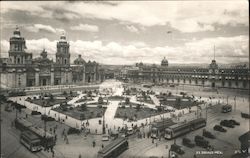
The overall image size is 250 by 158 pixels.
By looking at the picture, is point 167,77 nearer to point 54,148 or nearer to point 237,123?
point 237,123

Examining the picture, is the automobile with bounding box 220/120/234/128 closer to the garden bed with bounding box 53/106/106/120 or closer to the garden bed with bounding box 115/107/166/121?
the garden bed with bounding box 115/107/166/121

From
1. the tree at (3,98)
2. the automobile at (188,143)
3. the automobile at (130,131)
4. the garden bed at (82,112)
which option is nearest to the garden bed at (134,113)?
the garden bed at (82,112)

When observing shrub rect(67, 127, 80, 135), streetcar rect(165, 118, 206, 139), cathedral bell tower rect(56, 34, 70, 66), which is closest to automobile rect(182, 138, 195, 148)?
streetcar rect(165, 118, 206, 139)

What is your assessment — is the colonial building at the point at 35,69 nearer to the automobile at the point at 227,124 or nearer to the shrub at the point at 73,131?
the shrub at the point at 73,131

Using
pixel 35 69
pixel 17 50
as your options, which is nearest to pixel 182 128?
pixel 17 50

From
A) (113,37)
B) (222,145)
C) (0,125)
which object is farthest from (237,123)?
(0,125)
